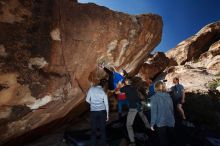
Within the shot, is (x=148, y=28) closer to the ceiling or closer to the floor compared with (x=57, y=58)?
closer to the ceiling

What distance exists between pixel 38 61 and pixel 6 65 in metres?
0.69

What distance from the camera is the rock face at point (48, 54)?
5.19 meters

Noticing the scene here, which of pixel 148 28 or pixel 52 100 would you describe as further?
pixel 148 28

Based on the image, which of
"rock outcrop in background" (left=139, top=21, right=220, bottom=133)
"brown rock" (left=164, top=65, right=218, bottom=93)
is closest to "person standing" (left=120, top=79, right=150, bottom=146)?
"rock outcrop in background" (left=139, top=21, right=220, bottom=133)

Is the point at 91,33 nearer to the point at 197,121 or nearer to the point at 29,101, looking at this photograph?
the point at 29,101

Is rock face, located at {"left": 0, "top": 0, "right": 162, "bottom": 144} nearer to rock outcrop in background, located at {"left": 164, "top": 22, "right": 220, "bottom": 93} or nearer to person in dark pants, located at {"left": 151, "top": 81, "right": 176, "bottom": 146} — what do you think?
person in dark pants, located at {"left": 151, "top": 81, "right": 176, "bottom": 146}

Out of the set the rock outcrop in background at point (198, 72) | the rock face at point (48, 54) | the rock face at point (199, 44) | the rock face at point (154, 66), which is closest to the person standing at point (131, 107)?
the rock face at point (48, 54)

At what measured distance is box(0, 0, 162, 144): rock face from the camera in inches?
204

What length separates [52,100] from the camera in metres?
6.00

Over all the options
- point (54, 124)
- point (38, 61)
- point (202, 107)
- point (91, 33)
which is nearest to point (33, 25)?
point (38, 61)

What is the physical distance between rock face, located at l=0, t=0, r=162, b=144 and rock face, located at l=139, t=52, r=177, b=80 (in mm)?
13594

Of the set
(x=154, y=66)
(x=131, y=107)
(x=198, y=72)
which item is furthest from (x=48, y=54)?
(x=154, y=66)

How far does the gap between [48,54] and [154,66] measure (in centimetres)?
1634

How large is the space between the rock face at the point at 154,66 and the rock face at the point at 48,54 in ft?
44.6
